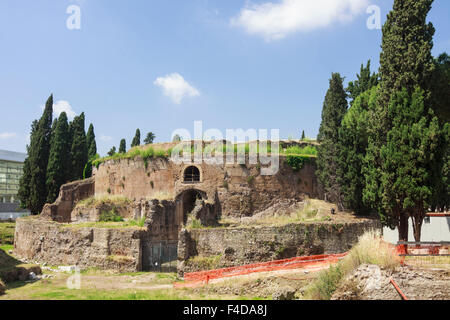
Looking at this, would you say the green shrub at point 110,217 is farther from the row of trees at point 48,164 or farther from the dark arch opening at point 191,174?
the row of trees at point 48,164

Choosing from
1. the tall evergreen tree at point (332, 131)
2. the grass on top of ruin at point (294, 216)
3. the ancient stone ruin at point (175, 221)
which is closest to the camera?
the ancient stone ruin at point (175, 221)

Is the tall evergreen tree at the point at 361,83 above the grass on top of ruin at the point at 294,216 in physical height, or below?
above

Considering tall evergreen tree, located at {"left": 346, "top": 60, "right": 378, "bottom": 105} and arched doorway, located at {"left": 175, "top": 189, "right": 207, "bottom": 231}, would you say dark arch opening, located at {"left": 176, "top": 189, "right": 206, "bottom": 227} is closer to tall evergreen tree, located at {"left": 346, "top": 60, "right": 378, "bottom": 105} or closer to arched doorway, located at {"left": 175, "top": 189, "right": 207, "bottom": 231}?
arched doorway, located at {"left": 175, "top": 189, "right": 207, "bottom": 231}

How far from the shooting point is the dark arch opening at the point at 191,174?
2723 centimetres

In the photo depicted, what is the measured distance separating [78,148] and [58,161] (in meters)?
4.31

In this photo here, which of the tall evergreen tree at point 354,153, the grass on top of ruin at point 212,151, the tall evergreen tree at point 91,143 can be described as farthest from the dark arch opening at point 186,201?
the tall evergreen tree at point 91,143

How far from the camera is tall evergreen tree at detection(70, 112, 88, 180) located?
4184 centimetres

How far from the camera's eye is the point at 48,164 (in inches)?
1528

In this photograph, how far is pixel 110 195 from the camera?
3011 centimetres

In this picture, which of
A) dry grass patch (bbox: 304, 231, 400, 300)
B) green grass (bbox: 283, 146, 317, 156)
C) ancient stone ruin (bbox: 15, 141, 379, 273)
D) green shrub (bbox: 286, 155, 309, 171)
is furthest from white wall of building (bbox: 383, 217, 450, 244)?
dry grass patch (bbox: 304, 231, 400, 300)

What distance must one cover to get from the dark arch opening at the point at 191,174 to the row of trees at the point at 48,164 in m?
17.0

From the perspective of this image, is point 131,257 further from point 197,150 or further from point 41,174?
point 41,174

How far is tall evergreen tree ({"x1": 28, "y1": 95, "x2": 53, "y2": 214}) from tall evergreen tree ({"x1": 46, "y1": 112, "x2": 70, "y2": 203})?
0.73 metres

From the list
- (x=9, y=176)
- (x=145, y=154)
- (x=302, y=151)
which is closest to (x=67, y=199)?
(x=145, y=154)
